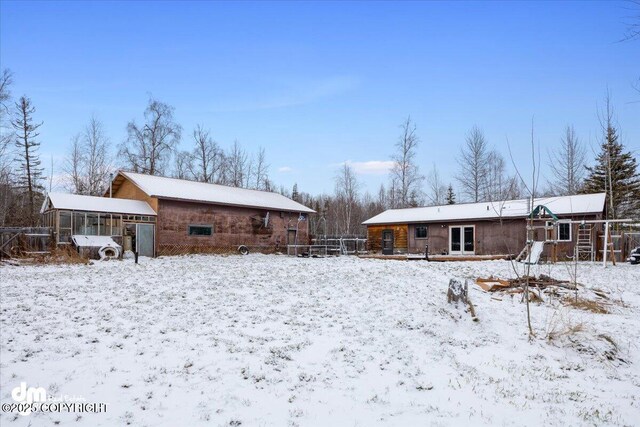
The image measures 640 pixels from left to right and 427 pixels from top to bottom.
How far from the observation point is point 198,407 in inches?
179

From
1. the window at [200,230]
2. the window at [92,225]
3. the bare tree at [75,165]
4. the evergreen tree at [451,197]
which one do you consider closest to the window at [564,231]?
the window at [200,230]

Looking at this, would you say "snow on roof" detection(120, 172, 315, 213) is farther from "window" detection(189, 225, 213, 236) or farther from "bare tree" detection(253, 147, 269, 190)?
"bare tree" detection(253, 147, 269, 190)

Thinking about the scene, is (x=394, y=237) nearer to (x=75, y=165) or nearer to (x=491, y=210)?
(x=491, y=210)

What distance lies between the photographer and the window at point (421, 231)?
2606cm

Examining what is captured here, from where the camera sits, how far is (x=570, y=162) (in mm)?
33750

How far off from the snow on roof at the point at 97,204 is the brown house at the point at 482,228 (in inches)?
600

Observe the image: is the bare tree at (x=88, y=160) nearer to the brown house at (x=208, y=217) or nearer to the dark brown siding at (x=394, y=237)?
the brown house at (x=208, y=217)

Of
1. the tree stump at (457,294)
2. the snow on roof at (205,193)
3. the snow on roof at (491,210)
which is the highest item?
the snow on roof at (205,193)

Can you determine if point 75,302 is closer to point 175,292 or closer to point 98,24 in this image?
point 175,292

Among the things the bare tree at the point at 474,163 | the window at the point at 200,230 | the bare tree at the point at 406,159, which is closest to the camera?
the window at the point at 200,230

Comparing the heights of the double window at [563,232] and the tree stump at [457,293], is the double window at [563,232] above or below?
above

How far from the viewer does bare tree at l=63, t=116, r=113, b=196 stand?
3425cm

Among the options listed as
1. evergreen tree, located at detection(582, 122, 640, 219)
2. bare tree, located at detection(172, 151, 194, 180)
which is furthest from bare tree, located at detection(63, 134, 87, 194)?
evergreen tree, located at detection(582, 122, 640, 219)

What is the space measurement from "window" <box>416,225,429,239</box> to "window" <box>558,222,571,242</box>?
7.50m
